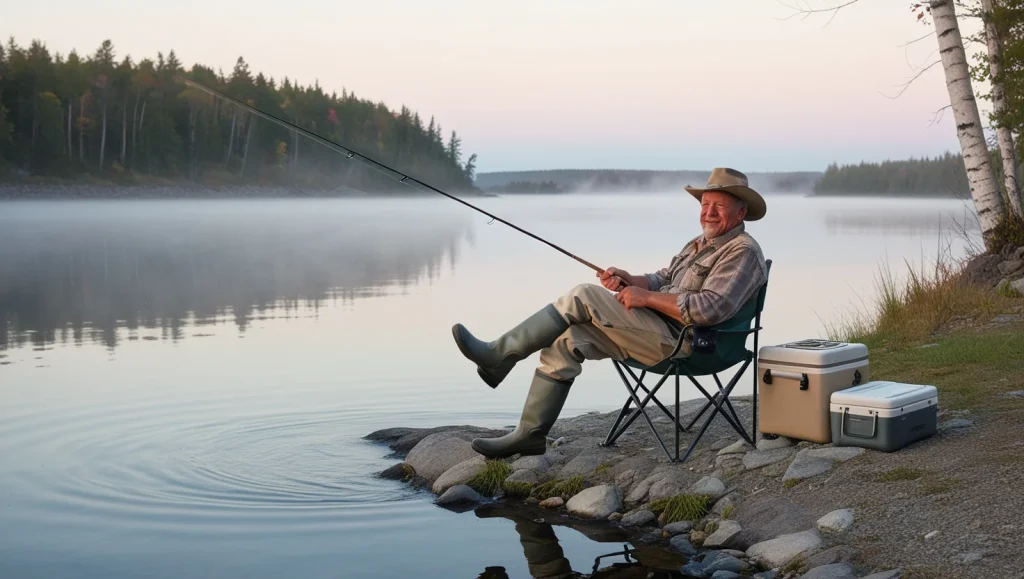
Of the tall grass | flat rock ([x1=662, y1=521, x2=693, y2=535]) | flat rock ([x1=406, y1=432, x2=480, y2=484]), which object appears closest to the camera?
flat rock ([x1=662, y1=521, x2=693, y2=535])

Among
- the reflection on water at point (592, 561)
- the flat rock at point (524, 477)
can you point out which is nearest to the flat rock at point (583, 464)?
the flat rock at point (524, 477)

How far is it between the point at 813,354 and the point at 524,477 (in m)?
1.52

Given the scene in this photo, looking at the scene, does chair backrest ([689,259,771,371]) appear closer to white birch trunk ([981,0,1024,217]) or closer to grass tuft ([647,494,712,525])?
grass tuft ([647,494,712,525])

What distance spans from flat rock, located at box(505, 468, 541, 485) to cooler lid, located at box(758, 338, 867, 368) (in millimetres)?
1219

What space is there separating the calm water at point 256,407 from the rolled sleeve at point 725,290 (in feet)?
3.53

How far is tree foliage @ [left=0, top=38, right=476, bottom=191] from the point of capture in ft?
248

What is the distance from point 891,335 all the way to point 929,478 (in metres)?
4.79

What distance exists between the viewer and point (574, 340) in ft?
17.6

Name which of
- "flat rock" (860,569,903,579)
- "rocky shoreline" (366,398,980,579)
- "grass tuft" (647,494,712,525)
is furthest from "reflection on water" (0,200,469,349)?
"flat rock" (860,569,903,579)

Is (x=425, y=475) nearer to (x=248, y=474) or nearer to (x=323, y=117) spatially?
(x=248, y=474)

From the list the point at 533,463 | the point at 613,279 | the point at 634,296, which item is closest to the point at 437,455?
the point at 533,463

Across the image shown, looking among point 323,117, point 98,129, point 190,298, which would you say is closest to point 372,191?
point 323,117

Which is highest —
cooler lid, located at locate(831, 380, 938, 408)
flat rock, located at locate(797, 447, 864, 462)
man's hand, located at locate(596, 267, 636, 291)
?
man's hand, located at locate(596, 267, 636, 291)

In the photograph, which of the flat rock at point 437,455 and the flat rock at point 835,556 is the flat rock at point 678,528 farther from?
the flat rock at point 437,455
